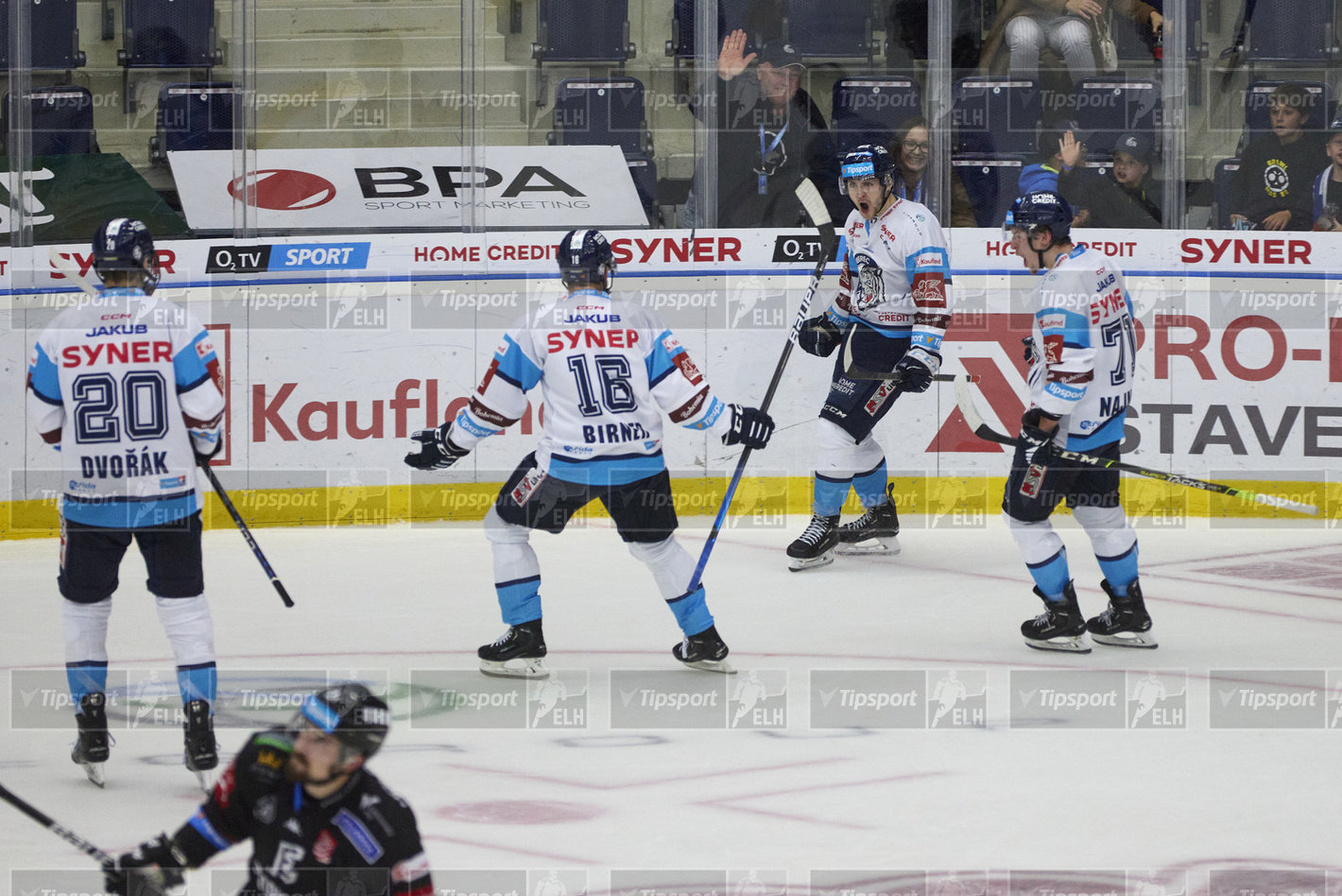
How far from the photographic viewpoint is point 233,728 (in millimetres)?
4680

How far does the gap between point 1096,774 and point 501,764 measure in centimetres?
143

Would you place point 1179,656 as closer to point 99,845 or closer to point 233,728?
point 233,728

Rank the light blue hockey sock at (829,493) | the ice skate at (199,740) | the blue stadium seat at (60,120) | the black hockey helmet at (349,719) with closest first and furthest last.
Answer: the black hockey helmet at (349,719) → the ice skate at (199,740) → the light blue hockey sock at (829,493) → the blue stadium seat at (60,120)

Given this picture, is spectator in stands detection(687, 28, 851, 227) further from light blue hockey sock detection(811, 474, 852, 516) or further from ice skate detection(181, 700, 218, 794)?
ice skate detection(181, 700, 218, 794)

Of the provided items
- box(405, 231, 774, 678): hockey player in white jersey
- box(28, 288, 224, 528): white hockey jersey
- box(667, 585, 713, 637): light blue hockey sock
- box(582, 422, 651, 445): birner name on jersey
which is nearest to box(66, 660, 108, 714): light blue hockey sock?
box(28, 288, 224, 528): white hockey jersey

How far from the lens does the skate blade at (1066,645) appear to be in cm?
558

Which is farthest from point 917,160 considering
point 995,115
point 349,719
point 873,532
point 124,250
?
point 349,719

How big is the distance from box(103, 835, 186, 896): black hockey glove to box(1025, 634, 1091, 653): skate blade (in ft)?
11.7

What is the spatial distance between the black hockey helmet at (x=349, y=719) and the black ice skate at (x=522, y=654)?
279 centimetres

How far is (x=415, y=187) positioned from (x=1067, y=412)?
4.10 m

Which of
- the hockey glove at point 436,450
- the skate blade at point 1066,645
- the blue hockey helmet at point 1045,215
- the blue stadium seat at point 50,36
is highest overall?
the blue stadium seat at point 50,36

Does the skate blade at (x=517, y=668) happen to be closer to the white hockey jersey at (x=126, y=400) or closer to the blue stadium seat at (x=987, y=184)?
the white hockey jersey at (x=126, y=400)

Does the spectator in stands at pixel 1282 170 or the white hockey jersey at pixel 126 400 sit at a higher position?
the spectator in stands at pixel 1282 170

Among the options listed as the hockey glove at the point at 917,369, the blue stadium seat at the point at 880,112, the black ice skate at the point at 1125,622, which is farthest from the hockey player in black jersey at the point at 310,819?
the blue stadium seat at the point at 880,112
